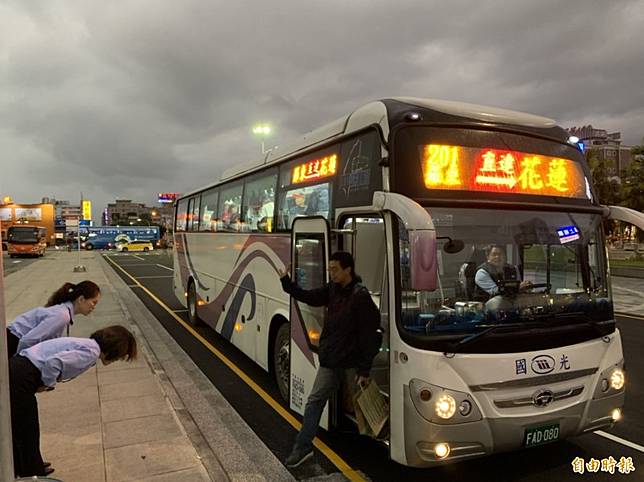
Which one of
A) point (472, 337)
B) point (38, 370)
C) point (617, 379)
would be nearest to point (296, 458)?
point (472, 337)

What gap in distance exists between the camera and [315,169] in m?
5.15

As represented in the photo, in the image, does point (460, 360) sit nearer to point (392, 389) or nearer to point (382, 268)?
point (392, 389)

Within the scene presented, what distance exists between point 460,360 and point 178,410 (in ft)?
11.4

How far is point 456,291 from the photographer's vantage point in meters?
3.75

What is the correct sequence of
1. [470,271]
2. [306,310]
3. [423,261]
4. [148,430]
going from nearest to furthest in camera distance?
[423,261] → [470,271] → [148,430] → [306,310]

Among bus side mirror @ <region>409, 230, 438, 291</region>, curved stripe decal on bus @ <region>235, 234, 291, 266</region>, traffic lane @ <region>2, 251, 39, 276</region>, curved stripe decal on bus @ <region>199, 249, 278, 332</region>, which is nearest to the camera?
bus side mirror @ <region>409, 230, 438, 291</region>

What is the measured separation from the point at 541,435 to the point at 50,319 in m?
3.91

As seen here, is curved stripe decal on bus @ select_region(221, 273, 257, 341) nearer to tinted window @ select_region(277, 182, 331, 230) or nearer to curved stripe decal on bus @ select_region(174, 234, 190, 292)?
tinted window @ select_region(277, 182, 331, 230)

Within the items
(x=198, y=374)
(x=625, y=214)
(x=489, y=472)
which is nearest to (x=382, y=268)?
(x=489, y=472)

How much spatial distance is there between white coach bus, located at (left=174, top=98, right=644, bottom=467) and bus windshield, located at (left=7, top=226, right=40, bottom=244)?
154ft

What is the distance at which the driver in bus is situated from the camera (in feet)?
12.5

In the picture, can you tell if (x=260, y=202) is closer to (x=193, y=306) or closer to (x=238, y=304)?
(x=238, y=304)

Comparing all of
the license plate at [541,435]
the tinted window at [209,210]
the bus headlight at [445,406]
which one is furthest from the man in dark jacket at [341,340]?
the tinted window at [209,210]

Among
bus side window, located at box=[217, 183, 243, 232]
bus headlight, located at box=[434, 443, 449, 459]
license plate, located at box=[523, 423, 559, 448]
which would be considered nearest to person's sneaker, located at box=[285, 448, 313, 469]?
bus headlight, located at box=[434, 443, 449, 459]
